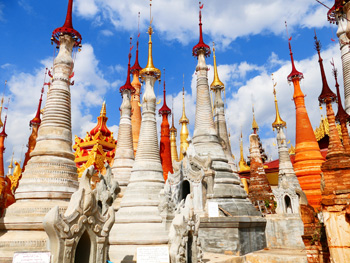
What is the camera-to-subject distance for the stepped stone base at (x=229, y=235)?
12781mm

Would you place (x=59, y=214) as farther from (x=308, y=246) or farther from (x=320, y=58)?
(x=320, y=58)

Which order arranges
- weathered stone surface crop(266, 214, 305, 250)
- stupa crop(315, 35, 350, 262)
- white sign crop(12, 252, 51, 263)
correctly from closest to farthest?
1. white sign crop(12, 252, 51, 263)
2. stupa crop(315, 35, 350, 262)
3. weathered stone surface crop(266, 214, 305, 250)

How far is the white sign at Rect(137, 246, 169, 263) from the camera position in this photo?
25.7 ft

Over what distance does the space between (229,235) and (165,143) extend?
16.8 metres

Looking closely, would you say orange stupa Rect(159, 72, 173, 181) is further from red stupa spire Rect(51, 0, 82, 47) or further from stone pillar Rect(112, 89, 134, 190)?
red stupa spire Rect(51, 0, 82, 47)

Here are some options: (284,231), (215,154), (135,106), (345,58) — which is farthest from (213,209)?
(345,58)

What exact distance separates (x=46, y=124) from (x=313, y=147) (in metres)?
21.2

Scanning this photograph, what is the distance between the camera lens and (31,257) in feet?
20.5

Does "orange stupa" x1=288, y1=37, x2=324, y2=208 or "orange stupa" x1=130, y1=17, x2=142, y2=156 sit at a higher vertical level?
"orange stupa" x1=130, y1=17, x2=142, y2=156

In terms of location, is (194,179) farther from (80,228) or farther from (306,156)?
(306,156)

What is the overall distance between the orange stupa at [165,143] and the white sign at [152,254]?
14.3m

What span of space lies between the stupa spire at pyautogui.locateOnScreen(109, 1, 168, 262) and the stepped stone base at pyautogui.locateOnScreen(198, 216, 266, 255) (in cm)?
279

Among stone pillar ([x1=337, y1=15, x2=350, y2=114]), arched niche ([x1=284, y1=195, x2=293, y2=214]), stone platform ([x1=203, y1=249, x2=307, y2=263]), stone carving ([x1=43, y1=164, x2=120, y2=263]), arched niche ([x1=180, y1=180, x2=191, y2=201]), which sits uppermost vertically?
stone pillar ([x1=337, y1=15, x2=350, y2=114])

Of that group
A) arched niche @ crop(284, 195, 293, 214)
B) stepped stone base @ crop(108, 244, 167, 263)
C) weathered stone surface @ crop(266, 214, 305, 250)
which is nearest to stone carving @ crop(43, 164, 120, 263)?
stepped stone base @ crop(108, 244, 167, 263)
